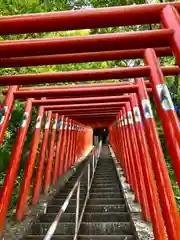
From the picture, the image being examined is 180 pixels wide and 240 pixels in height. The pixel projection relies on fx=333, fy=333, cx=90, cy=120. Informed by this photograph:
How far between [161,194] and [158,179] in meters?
0.19

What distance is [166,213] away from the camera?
3043 mm

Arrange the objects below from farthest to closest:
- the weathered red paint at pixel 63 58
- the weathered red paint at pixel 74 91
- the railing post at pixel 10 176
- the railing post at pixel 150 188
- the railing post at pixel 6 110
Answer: the weathered red paint at pixel 74 91
the railing post at pixel 10 176
the railing post at pixel 6 110
the railing post at pixel 150 188
the weathered red paint at pixel 63 58

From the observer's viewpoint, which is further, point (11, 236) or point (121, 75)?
point (11, 236)

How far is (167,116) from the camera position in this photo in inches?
112

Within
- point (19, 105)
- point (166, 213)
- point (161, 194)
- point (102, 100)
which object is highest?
point (19, 105)

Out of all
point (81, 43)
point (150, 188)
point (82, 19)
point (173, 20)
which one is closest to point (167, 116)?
point (173, 20)

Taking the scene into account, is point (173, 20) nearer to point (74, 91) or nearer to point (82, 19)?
point (82, 19)

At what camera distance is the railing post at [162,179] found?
2.90m

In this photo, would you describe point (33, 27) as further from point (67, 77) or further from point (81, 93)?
point (81, 93)

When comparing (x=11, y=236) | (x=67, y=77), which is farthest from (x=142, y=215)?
(x=67, y=77)

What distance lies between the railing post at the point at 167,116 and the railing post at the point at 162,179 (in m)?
0.58

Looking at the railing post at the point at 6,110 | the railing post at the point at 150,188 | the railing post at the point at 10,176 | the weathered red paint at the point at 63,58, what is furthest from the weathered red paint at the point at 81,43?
the railing post at the point at 10,176

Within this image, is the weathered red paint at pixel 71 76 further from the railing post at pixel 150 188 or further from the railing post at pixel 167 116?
the railing post at pixel 150 188

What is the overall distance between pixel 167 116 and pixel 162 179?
2.68ft
